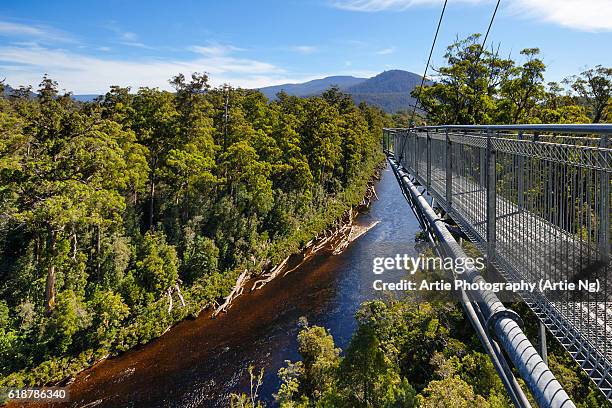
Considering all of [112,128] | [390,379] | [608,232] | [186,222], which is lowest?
[390,379]

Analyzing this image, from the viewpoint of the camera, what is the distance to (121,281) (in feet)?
40.3

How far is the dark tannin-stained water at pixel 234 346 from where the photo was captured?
944 cm

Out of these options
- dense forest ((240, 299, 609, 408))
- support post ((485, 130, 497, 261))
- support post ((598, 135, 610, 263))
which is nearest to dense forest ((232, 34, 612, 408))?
dense forest ((240, 299, 609, 408))

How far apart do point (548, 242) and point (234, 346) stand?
10.2 m

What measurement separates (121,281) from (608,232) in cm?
1268

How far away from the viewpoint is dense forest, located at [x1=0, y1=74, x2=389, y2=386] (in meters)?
9.87

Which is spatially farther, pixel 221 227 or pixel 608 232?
pixel 221 227

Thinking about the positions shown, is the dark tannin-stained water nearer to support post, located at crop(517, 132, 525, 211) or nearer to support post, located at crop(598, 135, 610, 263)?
support post, located at crop(517, 132, 525, 211)

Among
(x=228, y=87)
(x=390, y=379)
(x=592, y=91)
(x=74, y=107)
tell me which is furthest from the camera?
(x=228, y=87)

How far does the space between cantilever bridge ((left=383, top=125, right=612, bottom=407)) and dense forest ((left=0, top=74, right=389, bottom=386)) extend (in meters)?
9.21

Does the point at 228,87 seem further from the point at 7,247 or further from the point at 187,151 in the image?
the point at 7,247

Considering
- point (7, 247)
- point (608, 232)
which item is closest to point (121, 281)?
point (7, 247)

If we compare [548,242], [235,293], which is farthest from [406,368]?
[235,293]

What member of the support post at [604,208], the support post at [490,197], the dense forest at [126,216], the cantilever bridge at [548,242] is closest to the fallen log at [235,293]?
the dense forest at [126,216]
